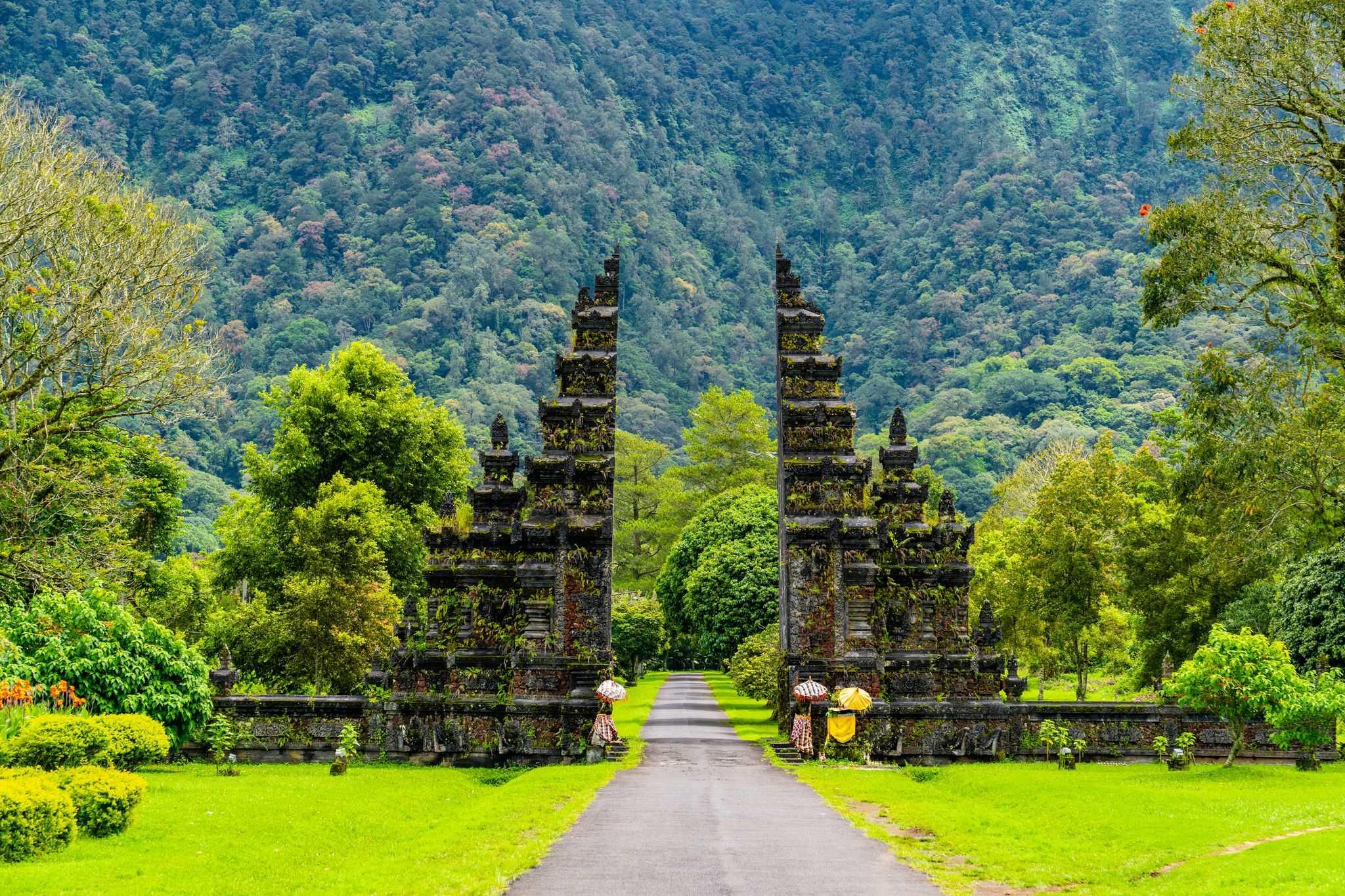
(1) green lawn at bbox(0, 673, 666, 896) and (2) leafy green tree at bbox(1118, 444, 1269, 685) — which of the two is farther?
(2) leafy green tree at bbox(1118, 444, 1269, 685)

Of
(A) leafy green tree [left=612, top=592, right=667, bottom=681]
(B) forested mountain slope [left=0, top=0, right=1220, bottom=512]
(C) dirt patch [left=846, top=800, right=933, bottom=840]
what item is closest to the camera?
(C) dirt patch [left=846, top=800, right=933, bottom=840]

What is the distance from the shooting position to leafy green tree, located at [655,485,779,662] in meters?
48.0

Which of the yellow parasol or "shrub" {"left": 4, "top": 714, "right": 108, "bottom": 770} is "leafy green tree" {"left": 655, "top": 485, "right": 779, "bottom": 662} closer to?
the yellow parasol

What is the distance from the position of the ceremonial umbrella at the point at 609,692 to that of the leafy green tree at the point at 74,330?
1338 cm

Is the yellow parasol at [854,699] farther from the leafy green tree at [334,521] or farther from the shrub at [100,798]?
the leafy green tree at [334,521]

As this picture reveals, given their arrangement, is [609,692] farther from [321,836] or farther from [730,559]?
[730,559]

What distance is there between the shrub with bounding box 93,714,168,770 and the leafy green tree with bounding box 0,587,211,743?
2402 millimetres

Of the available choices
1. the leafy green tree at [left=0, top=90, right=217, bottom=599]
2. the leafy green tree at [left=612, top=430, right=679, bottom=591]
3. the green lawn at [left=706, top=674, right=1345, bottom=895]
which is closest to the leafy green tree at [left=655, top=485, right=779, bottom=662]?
the green lawn at [left=706, top=674, right=1345, bottom=895]

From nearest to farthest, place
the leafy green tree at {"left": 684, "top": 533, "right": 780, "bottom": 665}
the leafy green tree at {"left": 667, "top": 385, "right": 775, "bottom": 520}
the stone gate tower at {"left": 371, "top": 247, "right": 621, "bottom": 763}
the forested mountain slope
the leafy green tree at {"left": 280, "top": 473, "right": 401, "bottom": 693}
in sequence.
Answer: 1. the stone gate tower at {"left": 371, "top": 247, "right": 621, "bottom": 763}
2. the leafy green tree at {"left": 280, "top": 473, "right": 401, "bottom": 693}
3. the leafy green tree at {"left": 684, "top": 533, "right": 780, "bottom": 665}
4. the leafy green tree at {"left": 667, "top": 385, "right": 775, "bottom": 520}
5. the forested mountain slope

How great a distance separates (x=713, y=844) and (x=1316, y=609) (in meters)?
19.1

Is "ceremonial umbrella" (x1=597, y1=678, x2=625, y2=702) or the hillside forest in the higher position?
the hillside forest

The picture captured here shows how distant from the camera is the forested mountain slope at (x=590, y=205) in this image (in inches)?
5310

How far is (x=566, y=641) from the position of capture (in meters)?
30.5

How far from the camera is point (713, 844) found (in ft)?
53.9
